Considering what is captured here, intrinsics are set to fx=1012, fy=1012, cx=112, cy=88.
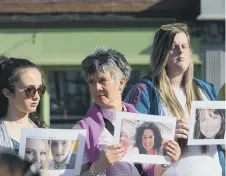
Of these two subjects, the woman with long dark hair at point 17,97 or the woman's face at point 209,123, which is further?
the woman's face at point 209,123

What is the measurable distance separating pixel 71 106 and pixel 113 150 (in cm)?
1082

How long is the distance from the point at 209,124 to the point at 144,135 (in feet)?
1.24

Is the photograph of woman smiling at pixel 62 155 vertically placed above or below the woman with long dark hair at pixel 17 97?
below

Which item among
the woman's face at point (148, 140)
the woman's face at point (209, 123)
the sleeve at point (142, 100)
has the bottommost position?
the woman's face at point (148, 140)

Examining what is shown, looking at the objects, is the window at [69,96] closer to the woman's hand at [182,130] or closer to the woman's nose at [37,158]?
the woman's hand at [182,130]

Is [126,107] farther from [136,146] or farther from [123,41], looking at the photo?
[123,41]

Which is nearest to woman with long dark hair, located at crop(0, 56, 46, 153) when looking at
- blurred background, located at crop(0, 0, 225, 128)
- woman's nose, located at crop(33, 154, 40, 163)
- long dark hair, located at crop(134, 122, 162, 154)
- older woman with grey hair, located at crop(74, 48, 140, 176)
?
woman's nose, located at crop(33, 154, 40, 163)

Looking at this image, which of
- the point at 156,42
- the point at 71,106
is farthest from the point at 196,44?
the point at 156,42

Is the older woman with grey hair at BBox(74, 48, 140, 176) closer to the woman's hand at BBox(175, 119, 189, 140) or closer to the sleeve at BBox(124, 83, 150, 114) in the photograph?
the sleeve at BBox(124, 83, 150, 114)

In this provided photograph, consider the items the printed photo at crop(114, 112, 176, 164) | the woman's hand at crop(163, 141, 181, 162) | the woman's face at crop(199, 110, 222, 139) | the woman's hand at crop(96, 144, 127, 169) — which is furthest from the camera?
the woman's face at crop(199, 110, 222, 139)

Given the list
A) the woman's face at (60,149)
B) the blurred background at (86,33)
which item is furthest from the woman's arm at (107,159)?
the blurred background at (86,33)

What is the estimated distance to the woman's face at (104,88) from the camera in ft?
16.0

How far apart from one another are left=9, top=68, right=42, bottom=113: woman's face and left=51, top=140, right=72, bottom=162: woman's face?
230 mm

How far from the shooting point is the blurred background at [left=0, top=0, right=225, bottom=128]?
15.5m
